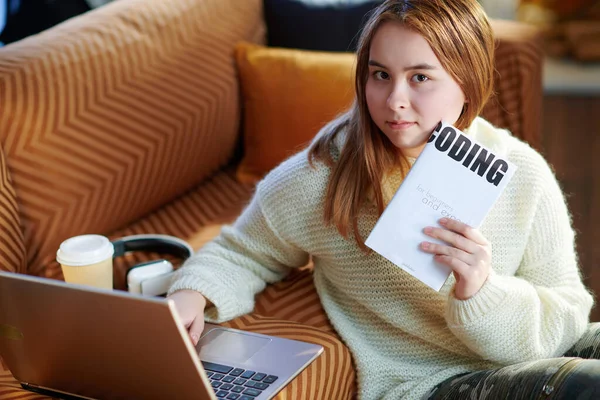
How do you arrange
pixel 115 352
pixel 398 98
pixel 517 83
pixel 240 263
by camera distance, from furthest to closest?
pixel 517 83 → pixel 240 263 → pixel 398 98 → pixel 115 352

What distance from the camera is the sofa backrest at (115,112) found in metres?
1.53

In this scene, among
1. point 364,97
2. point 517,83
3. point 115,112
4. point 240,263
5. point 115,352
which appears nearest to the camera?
point 115,352

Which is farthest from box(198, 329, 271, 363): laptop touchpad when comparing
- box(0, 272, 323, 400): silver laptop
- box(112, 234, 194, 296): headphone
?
box(112, 234, 194, 296): headphone


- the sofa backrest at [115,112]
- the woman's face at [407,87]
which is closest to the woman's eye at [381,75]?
the woman's face at [407,87]

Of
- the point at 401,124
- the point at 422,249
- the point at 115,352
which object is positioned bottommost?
the point at 115,352

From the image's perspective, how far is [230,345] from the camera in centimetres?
126

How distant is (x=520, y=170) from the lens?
1308 mm

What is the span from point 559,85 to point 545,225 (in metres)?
2.69

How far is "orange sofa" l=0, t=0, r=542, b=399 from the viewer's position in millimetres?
1466

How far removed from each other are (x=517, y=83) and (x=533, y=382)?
913mm

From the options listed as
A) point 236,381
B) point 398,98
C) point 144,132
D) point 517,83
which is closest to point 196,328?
point 236,381

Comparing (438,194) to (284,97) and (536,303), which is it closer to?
(536,303)

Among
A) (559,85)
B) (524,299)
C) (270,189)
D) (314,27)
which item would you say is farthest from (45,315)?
(559,85)

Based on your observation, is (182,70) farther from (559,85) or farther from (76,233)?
(559,85)
